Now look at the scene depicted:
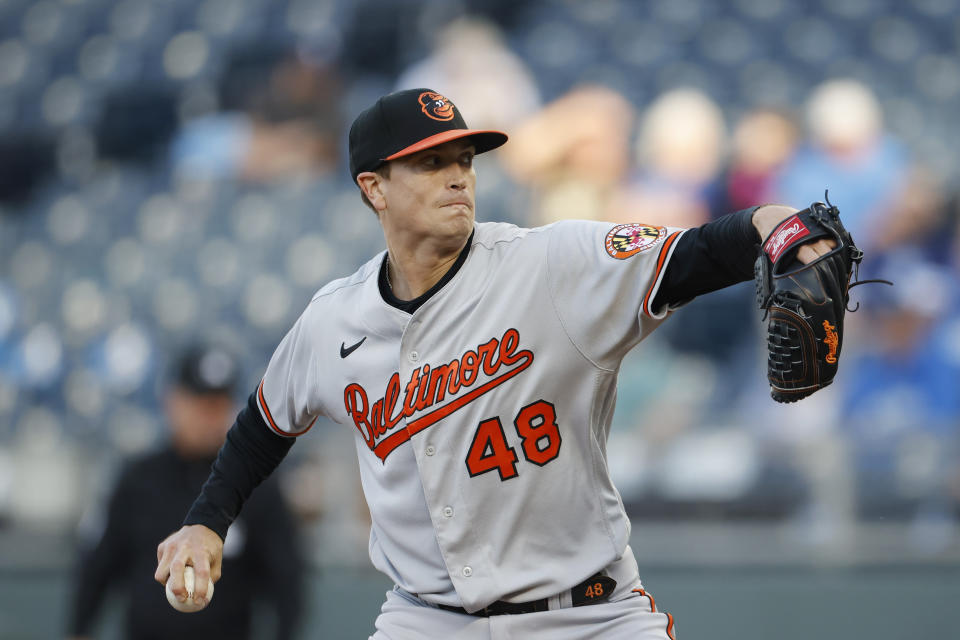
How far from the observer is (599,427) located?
2.32 metres

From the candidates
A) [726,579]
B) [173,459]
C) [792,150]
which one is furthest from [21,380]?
[792,150]

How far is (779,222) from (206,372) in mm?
2333

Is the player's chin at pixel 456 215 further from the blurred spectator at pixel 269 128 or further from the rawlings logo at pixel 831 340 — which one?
the blurred spectator at pixel 269 128

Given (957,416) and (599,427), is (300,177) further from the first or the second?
(599,427)

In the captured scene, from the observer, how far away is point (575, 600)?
7.40 feet

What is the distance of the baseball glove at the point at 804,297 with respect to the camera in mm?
1776

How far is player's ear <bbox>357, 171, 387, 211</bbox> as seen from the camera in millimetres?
2494

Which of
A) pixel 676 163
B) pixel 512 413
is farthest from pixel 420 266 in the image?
pixel 676 163

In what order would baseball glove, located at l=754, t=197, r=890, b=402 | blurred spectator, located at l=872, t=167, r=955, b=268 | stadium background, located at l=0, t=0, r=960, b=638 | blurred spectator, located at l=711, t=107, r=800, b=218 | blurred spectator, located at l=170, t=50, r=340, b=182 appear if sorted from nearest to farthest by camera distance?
baseball glove, located at l=754, t=197, r=890, b=402 → stadium background, located at l=0, t=0, r=960, b=638 → blurred spectator, located at l=872, t=167, r=955, b=268 → blurred spectator, located at l=711, t=107, r=800, b=218 → blurred spectator, located at l=170, t=50, r=340, b=182

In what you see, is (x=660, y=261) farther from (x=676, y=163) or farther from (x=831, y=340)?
(x=676, y=163)

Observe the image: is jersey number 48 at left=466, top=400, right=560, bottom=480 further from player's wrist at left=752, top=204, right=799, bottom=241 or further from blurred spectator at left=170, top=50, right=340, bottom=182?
blurred spectator at left=170, top=50, right=340, bottom=182

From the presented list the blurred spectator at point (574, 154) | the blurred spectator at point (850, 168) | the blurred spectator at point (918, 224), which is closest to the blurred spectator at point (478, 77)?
the blurred spectator at point (574, 154)

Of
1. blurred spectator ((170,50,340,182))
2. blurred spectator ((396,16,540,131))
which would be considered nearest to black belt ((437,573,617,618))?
blurred spectator ((396,16,540,131))

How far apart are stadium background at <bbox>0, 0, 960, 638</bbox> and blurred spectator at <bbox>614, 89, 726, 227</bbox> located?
0.6 inches
